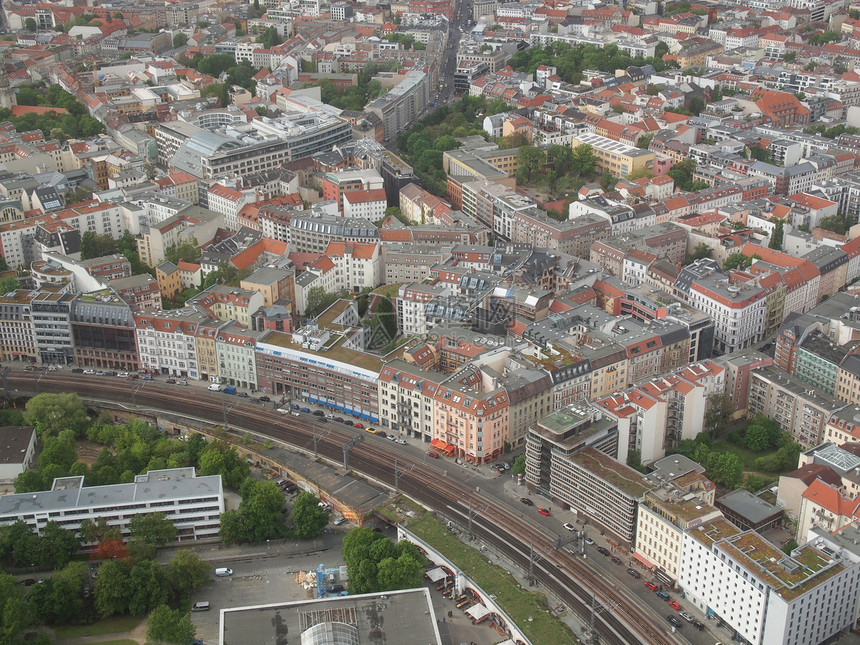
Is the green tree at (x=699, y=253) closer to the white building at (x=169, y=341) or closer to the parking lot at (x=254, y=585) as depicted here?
the white building at (x=169, y=341)

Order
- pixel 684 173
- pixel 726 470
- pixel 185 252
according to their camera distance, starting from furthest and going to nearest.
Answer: pixel 684 173 < pixel 185 252 < pixel 726 470

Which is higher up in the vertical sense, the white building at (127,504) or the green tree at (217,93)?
the green tree at (217,93)

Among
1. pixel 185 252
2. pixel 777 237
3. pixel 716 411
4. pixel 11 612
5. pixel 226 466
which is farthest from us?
pixel 777 237

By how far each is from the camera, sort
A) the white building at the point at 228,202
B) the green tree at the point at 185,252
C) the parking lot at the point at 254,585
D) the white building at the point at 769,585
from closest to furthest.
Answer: the white building at the point at 769,585 → the parking lot at the point at 254,585 → the green tree at the point at 185,252 → the white building at the point at 228,202

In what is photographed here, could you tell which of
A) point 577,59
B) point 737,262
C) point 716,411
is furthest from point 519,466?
point 577,59

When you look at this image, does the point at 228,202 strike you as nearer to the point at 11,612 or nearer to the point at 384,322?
the point at 384,322

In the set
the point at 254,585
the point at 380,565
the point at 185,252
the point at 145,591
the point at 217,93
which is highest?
the point at 217,93

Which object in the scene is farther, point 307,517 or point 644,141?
point 644,141

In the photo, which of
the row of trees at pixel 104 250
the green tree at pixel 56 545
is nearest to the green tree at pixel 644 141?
the row of trees at pixel 104 250
